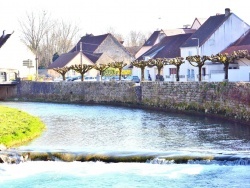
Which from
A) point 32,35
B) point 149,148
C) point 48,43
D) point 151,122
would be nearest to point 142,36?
point 48,43

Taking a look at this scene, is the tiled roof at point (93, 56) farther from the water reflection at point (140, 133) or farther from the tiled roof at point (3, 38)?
the water reflection at point (140, 133)

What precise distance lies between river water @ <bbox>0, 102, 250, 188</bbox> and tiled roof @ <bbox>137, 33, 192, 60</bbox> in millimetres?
23678

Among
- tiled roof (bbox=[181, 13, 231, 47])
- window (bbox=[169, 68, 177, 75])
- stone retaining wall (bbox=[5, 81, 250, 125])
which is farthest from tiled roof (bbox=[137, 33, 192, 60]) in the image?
stone retaining wall (bbox=[5, 81, 250, 125])

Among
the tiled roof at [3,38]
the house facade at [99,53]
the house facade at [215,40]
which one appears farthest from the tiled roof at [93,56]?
the house facade at [215,40]

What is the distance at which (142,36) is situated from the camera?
127625mm

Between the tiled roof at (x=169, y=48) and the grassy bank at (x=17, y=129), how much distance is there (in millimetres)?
27276

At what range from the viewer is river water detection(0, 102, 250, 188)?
55.8 feet

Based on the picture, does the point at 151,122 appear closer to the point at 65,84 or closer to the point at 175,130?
the point at 175,130

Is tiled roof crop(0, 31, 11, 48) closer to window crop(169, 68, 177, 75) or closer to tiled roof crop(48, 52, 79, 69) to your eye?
tiled roof crop(48, 52, 79, 69)

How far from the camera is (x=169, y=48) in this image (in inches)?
2282

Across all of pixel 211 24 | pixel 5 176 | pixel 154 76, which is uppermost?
pixel 211 24

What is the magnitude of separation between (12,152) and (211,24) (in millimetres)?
36190

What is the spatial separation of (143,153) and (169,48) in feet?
127

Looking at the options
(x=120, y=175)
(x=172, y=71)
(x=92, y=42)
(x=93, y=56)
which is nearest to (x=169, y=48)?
(x=172, y=71)
